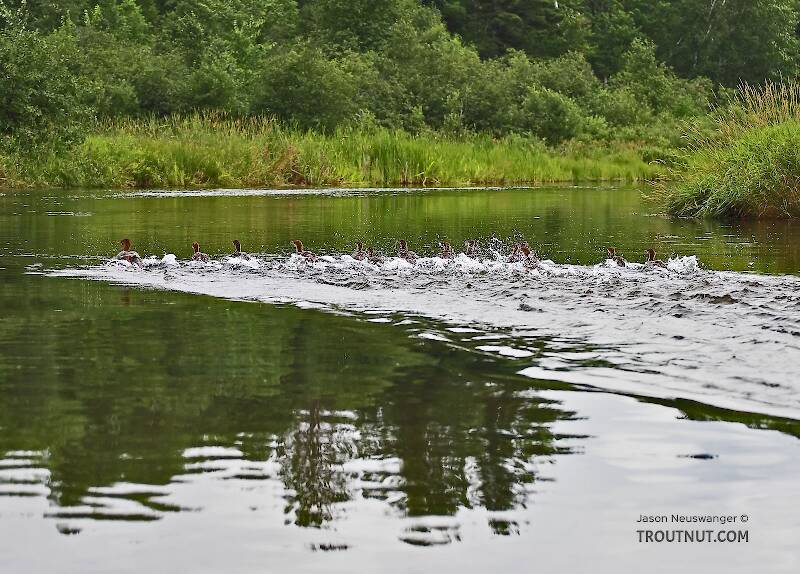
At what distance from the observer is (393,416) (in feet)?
20.0

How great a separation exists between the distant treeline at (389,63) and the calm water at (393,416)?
24.4 m

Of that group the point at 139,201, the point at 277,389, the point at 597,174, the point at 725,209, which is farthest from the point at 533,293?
the point at 597,174

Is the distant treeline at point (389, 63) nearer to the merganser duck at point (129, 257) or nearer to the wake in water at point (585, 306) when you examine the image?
the merganser duck at point (129, 257)

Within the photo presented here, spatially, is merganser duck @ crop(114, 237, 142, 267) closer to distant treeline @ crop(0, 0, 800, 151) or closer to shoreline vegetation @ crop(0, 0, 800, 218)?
shoreline vegetation @ crop(0, 0, 800, 218)

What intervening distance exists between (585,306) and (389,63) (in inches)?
2085

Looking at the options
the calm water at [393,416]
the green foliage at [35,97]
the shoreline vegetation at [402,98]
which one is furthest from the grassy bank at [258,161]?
the calm water at [393,416]

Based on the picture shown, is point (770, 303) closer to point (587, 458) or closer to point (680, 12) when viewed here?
point (587, 458)

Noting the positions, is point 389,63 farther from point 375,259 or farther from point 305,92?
point 375,259

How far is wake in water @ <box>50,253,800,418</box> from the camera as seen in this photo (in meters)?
7.34

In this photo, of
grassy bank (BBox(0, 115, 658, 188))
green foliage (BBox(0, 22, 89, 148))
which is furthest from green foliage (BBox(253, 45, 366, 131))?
green foliage (BBox(0, 22, 89, 148))

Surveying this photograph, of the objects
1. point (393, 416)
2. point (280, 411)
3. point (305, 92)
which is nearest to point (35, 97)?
point (305, 92)

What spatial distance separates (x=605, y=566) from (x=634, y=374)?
352 cm

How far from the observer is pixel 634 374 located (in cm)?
740

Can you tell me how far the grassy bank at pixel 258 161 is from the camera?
1451 inches
